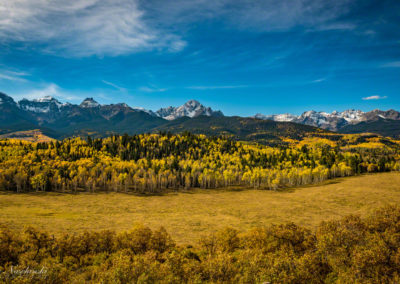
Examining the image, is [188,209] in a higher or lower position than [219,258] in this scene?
lower

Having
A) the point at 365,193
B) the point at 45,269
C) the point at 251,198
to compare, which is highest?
the point at 45,269

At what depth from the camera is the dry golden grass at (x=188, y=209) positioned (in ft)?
286

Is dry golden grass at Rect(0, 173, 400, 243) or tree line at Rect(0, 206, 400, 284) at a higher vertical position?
tree line at Rect(0, 206, 400, 284)

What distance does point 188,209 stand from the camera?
121 meters

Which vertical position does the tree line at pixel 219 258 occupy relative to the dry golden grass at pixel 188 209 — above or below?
above

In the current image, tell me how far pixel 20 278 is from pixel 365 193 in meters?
164

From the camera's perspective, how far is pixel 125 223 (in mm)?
91625

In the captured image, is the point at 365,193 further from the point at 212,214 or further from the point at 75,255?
the point at 75,255

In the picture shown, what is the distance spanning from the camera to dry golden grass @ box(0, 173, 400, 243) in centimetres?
8731

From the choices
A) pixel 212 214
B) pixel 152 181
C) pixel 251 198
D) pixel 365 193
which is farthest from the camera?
pixel 152 181

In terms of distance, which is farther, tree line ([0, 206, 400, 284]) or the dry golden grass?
the dry golden grass

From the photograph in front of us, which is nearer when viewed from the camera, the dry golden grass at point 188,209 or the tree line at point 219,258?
the tree line at point 219,258

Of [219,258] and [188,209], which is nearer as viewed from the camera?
[219,258]

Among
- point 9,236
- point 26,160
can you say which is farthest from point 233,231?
point 26,160
